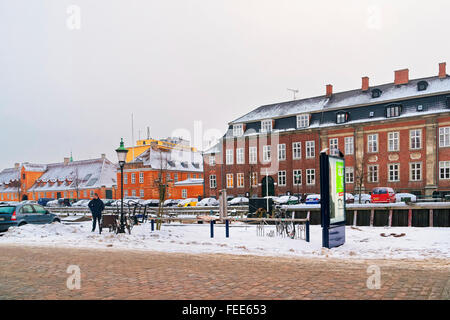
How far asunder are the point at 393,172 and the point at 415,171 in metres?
2.19

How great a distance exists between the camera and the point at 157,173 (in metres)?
67.4

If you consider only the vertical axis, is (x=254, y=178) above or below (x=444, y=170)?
below

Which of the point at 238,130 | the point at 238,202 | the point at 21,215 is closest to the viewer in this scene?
the point at 21,215

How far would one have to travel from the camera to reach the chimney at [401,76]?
43375 millimetres

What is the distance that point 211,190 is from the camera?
56.3 metres

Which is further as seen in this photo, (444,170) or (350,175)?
(350,175)

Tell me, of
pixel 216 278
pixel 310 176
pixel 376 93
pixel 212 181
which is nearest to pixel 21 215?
pixel 216 278

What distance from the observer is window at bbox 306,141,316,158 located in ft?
157

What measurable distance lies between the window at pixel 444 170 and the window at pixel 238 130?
76.8 feet

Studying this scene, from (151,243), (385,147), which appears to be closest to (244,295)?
(151,243)

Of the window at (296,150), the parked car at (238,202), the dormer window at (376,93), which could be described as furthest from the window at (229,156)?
the dormer window at (376,93)

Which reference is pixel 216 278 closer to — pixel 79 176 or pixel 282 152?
pixel 282 152
